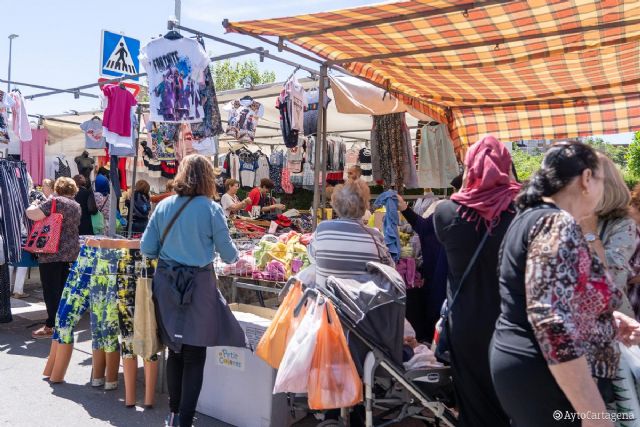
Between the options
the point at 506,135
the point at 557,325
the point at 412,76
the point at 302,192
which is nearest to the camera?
the point at 557,325

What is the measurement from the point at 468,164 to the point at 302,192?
36.7 ft

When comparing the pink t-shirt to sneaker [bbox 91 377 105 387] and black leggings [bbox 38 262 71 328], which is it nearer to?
black leggings [bbox 38 262 71 328]

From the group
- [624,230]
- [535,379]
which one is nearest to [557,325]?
[535,379]

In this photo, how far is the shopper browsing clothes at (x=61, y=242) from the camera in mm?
6023

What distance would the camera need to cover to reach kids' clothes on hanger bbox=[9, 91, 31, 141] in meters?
7.54

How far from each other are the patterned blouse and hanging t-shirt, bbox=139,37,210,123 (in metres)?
3.77

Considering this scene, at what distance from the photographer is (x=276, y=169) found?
38.8 ft

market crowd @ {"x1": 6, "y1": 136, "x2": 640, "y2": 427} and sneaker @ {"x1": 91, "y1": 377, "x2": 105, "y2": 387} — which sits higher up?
market crowd @ {"x1": 6, "y1": 136, "x2": 640, "y2": 427}

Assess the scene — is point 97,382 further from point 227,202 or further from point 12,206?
point 227,202

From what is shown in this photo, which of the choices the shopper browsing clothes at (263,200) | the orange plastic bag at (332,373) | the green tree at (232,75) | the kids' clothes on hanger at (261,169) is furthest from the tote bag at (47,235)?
the green tree at (232,75)

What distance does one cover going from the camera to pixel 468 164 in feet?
9.04

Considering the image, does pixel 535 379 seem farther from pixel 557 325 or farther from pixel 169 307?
pixel 169 307

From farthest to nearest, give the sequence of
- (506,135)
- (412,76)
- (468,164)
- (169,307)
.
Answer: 1. (506,135)
2. (412,76)
3. (169,307)
4. (468,164)

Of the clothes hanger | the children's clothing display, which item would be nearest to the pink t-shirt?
the clothes hanger
